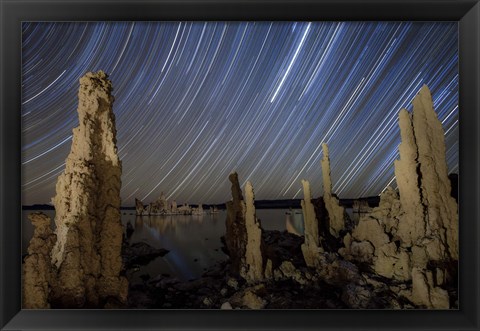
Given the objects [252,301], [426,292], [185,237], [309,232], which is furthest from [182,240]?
[426,292]

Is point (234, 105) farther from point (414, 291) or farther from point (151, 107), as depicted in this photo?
point (414, 291)

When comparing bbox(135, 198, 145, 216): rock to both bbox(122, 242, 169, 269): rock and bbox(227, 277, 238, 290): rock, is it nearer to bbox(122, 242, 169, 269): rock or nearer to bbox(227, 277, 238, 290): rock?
bbox(122, 242, 169, 269): rock

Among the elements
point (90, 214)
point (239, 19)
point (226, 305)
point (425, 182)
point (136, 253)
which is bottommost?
point (226, 305)

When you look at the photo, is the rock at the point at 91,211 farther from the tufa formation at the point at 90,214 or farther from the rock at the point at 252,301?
the rock at the point at 252,301

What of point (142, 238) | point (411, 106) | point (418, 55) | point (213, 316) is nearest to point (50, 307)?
point (142, 238)

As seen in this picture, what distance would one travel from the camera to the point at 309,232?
2518 mm

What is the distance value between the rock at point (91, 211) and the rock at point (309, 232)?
A: 4.32 ft

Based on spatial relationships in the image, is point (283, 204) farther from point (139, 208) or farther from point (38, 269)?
point (38, 269)

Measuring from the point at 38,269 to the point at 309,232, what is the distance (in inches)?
74.3

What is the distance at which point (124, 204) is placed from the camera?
8.10ft

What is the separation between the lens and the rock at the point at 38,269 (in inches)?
92.6

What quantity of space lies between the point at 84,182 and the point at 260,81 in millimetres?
1412

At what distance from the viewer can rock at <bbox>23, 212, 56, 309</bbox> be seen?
7.72 feet

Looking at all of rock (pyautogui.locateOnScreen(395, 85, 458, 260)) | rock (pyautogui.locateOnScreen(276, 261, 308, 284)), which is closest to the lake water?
rock (pyautogui.locateOnScreen(276, 261, 308, 284))
